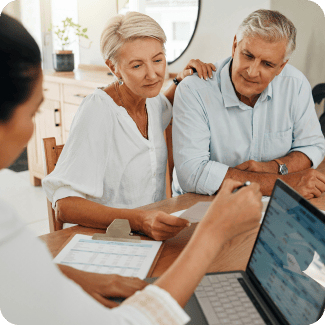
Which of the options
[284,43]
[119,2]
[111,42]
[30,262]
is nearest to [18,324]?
[30,262]

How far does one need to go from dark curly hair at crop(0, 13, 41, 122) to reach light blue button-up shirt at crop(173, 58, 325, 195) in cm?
97

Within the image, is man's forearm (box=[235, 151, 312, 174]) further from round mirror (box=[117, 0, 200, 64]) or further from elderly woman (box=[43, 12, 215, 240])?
round mirror (box=[117, 0, 200, 64])

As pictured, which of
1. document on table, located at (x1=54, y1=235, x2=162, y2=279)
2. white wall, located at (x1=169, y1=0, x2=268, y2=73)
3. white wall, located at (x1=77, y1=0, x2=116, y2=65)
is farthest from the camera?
white wall, located at (x1=77, y1=0, x2=116, y2=65)

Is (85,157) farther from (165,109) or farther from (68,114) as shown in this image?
(68,114)

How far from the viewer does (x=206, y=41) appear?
254 cm

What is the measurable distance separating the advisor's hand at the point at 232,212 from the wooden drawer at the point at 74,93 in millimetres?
2408

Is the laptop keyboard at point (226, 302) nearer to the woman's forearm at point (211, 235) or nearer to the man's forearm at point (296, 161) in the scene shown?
the woman's forearm at point (211, 235)

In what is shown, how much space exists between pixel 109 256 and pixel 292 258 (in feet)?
1.49

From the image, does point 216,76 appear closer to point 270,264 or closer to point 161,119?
point 161,119

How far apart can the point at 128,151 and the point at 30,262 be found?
3.03 feet

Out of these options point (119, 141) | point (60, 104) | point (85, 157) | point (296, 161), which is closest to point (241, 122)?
point (296, 161)

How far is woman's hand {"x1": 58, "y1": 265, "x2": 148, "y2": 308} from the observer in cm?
76

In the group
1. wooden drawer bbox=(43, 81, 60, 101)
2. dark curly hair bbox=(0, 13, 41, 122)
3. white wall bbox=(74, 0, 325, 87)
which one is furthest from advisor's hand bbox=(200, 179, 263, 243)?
wooden drawer bbox=(43, 81, 60, 101)

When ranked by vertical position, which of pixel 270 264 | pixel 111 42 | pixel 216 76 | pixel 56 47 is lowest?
pixel 56 47
